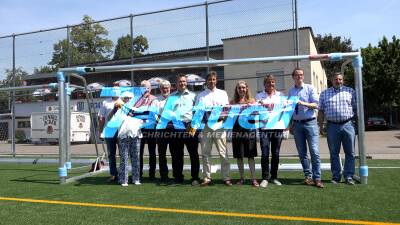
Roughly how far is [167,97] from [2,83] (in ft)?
39.9

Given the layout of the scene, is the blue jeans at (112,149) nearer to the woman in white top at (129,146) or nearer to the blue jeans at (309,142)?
the woman in white top at (129,146)

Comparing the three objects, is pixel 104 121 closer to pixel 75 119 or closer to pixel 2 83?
pixel 2 83

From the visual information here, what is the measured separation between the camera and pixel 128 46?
46.6ft

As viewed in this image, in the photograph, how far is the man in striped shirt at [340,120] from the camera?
7.04 m

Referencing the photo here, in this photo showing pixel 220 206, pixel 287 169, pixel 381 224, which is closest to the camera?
pixel 381 224

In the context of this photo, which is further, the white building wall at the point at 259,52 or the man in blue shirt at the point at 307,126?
the white building wall at the point at 259,52

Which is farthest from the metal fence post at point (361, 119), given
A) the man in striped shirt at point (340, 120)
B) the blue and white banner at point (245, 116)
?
the blue and white banner at point (245, 116)

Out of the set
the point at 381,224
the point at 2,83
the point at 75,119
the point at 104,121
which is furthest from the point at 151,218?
the point at 75,119

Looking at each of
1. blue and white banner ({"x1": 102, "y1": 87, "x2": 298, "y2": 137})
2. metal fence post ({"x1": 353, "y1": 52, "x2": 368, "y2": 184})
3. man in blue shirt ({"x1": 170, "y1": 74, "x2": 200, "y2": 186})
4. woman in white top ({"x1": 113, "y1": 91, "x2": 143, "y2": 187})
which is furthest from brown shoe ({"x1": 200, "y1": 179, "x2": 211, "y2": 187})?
metal fence post ({"x1": 353, "y1": 52, "x2": 368, "y2": 184})

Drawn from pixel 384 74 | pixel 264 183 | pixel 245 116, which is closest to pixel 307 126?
pixel 245 116

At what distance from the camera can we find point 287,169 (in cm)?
897

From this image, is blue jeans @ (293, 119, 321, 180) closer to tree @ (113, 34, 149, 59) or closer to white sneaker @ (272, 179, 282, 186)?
white sneaker @ (272, 179, 282, 186)

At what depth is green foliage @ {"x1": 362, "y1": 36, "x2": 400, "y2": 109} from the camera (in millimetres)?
36781

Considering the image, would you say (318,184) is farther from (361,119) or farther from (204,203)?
(204,203)
